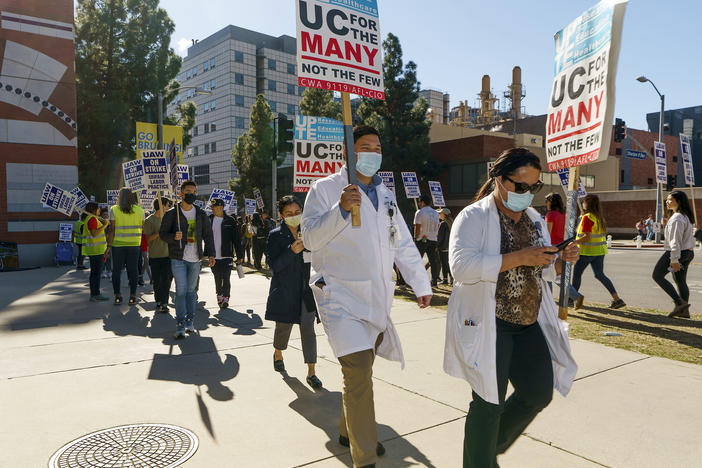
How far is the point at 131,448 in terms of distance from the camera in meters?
3.40

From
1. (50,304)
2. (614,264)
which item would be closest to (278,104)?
(614,264)

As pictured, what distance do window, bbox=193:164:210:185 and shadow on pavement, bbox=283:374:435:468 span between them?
7655cm

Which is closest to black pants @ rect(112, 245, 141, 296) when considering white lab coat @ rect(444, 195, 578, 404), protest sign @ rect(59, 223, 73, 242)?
white lab coat @ rect(444, 195, 578, 404)

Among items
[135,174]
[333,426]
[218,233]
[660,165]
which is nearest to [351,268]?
[333,426]

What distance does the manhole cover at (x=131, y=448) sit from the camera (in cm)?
321

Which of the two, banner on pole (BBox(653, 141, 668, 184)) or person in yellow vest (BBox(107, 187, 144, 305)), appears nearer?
person in yellow vest (BBox(107, 187, 144, 305))

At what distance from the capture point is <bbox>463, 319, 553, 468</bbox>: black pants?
2553 mm

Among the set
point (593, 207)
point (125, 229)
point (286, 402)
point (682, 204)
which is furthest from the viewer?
point (125, 229)

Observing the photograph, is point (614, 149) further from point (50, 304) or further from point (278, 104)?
point (50, 304)

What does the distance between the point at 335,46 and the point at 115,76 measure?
2779 cm

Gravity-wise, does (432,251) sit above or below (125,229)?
below

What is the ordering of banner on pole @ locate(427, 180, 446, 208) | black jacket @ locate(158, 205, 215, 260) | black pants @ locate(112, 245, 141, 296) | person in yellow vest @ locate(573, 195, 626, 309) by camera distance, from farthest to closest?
1. banner on pole @ locate(427, 180, 446, 208)
2. black pants @ locate(112, 245, 141, 296)
3. person in yellow vest @ locate(573, 195, 626, 309)
4. black jacket @ locate(158, 205, 215, 260)

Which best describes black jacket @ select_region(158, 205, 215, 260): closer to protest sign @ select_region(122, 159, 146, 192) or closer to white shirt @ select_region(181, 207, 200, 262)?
white shirt @ select_region(181, 207, 200, 262)

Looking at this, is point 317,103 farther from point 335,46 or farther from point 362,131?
point 362,131
